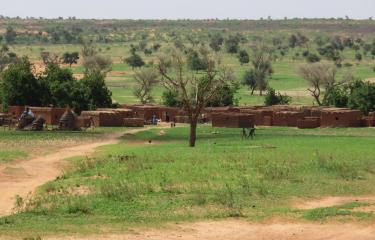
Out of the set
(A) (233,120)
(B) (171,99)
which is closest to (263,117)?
(A) (233,120)

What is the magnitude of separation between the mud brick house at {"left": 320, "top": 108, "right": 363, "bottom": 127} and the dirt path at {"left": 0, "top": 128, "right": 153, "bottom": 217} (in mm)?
19815

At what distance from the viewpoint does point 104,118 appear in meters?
59.0

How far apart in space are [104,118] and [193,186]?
34.6m

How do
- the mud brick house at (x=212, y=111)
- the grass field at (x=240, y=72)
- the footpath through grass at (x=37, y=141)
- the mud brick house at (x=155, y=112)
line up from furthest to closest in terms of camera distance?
the grass field at (x=240, y=72) → the mud brick house at (x=155, y=112) → the mud brick house at (x=212, y=111) → the footpath through grass at (x=37, y=141)

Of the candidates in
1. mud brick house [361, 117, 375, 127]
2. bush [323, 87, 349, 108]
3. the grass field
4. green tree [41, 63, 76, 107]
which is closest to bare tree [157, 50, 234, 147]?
mud brick house [361, 117, 375, 127]

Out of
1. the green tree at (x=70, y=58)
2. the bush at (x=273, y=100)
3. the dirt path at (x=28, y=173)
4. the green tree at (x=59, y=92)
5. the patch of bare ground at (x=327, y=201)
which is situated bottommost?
the dirt path at (x=28, y=173)

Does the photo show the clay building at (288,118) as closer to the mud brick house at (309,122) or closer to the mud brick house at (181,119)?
the mud brick house at (309,122)

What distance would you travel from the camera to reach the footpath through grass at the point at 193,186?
2049cm

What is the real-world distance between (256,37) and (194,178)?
174m

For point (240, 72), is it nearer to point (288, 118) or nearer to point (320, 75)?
point (320, 75)

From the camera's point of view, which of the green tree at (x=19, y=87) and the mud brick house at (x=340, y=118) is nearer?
the mud brick house at (x=340, y=118)

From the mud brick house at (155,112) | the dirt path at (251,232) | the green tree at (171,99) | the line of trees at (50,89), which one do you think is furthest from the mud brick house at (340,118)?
the dirt path at (251,232)

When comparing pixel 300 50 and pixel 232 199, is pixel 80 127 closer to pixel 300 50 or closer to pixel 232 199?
pixel 232 199

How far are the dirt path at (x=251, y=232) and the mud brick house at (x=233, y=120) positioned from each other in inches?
1471
